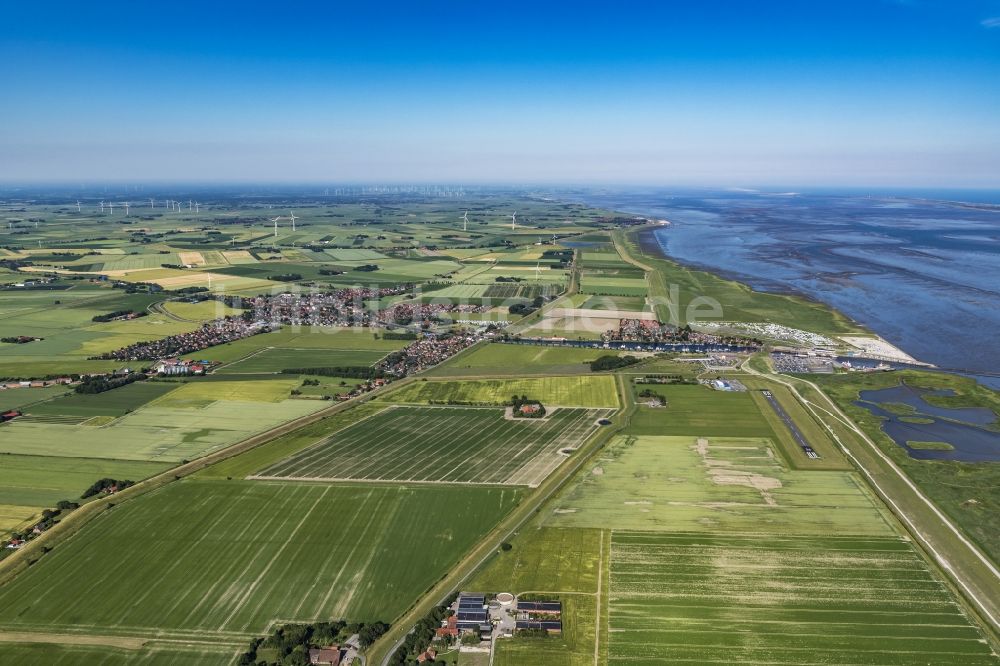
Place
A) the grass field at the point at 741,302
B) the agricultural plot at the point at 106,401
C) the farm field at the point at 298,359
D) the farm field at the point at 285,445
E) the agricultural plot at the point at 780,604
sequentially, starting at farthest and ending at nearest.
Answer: the grass field at the point at 741,302
the farm field at the point at 298,359
the agricultural plot at the point at 106,401
the farm field at the point at 285,445
the agricultural plot at the point at 780,604

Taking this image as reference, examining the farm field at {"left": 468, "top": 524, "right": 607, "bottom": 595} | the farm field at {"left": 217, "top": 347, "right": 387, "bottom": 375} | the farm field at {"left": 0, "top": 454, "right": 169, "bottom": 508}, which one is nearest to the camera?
the farm field at {"left": 468, "top": 524, "right": 607, "bottom": 595}

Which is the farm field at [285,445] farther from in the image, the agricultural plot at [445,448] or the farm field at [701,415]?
the farm field at [701,415]

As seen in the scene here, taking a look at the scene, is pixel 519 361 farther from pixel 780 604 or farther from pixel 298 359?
pixel 780 604

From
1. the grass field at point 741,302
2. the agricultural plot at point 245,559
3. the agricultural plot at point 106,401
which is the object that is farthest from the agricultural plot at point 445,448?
the grass field at point 741,302

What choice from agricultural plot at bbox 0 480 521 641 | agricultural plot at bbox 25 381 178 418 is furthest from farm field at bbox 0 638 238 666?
agricultural plot at bbox 25 381 178 418

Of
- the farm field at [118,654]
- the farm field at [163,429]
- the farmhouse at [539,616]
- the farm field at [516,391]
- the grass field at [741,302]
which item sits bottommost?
the farm field at [118,654]

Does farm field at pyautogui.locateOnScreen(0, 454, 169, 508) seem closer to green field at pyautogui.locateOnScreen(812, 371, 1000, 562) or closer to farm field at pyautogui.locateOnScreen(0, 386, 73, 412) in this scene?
farm field at pyautogui.locateOnScreen(0, 386, 73, 412)
